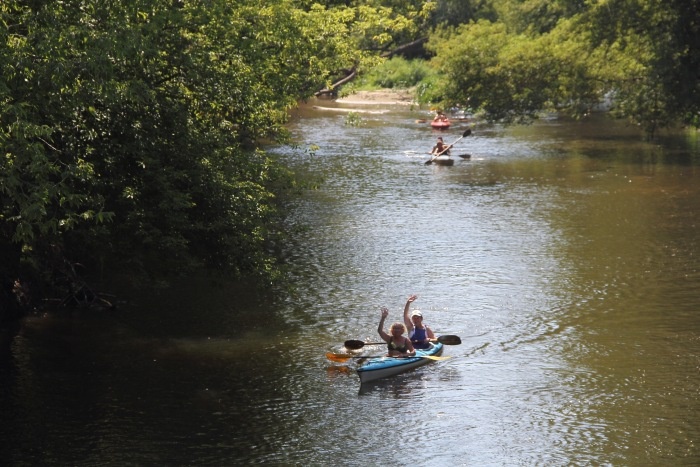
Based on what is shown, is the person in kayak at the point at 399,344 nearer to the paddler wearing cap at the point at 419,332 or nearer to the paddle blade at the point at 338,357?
the paddler wearing cap at the point at 419,332

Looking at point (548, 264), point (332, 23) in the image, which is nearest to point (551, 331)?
point (548, 264)

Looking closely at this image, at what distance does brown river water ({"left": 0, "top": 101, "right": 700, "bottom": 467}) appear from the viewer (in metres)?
14.0

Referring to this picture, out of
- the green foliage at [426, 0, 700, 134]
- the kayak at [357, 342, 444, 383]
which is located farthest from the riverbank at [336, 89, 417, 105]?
the kayak at [357, 342, 444, 383]

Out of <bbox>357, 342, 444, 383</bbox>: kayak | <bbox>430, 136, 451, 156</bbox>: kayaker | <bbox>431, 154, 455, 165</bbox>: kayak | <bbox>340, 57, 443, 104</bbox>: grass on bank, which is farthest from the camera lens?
<bbox>340, 57, 443, 104</bbox>: grass on bank

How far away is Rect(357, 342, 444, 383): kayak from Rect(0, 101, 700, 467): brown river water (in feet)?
0.49

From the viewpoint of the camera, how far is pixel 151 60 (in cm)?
1603

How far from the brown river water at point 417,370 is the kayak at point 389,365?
149mm

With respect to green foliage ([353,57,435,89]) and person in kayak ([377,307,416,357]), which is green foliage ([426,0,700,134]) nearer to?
green foliage ([353,57,435,89])

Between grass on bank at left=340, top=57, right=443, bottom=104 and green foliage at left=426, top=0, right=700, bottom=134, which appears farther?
grass on bank at left=340, top=57, right=443, bottom=104

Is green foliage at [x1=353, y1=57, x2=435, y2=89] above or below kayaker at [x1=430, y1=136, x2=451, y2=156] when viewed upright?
above

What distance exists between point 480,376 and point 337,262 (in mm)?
7660

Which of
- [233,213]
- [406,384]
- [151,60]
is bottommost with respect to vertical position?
[406,384]

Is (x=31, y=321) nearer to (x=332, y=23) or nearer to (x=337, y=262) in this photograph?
(x=337, y=262)

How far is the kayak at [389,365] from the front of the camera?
1633cm
